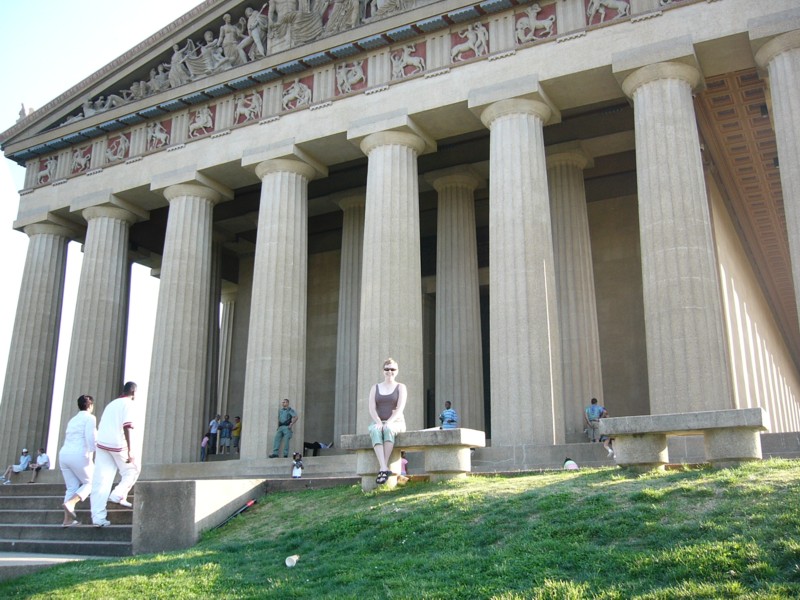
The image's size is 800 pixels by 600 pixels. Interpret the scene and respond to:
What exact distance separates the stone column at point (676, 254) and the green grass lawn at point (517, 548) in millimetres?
7461

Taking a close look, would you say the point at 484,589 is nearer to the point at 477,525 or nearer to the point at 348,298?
the point at 477,525

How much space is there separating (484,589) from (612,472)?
491 centimetres

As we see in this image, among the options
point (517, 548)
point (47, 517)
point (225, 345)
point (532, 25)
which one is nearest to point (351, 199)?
point (532, 25)

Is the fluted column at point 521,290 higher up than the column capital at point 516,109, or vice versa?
the column capital at point 516,109

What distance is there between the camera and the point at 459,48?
24234mm

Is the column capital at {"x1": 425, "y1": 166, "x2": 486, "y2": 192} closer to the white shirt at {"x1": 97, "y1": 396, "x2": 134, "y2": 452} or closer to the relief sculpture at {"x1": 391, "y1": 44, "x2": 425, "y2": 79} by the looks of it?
the relief sculpture at {"x1": 391, "y1": 44, "x2": 425, "y2": 79}

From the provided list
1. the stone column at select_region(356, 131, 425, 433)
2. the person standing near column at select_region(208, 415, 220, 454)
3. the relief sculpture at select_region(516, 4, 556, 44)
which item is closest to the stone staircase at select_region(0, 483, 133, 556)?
the stone column at select_region(356, 131, 425, 433)

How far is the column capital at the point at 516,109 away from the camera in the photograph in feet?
75.1

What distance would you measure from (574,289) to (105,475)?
1701cm

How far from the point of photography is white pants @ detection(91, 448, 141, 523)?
497 inches

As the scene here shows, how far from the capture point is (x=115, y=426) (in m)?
12.5

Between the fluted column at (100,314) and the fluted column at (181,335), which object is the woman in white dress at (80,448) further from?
the fluted column at (100,314)

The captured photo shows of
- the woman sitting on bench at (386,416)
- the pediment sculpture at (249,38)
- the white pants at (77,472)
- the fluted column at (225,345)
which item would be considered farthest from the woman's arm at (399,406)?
the fluted column at (225,345)

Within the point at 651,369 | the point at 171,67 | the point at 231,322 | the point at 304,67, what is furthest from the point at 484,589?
the point at 231,322
